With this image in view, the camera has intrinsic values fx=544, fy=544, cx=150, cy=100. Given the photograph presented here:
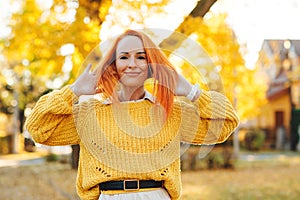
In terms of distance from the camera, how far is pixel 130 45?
208 centimetres

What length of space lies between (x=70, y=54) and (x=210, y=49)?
2.43 metres

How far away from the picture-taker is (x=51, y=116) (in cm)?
212

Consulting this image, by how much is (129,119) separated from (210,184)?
26.1ft

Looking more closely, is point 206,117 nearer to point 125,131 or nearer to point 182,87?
point 182,87

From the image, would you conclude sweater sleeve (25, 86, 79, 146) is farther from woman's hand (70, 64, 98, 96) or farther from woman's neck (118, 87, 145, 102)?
woman's neck (118, 87, 145, 102)

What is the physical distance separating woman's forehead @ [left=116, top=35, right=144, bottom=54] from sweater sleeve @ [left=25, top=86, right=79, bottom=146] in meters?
0.26

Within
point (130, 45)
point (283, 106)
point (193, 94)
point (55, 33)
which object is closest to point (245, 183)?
point (55, 33)

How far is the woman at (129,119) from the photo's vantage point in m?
2.04

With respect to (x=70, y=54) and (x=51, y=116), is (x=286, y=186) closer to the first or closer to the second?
(x=70, y=54)

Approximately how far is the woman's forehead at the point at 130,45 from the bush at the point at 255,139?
65.5 feet

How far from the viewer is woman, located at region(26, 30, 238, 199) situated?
6.70ft

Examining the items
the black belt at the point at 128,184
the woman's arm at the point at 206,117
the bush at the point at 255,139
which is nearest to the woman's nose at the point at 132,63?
the woman's arm at the point at 206,117

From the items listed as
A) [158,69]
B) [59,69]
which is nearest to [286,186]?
[59,69]

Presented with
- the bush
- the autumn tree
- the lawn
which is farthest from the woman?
the bush
